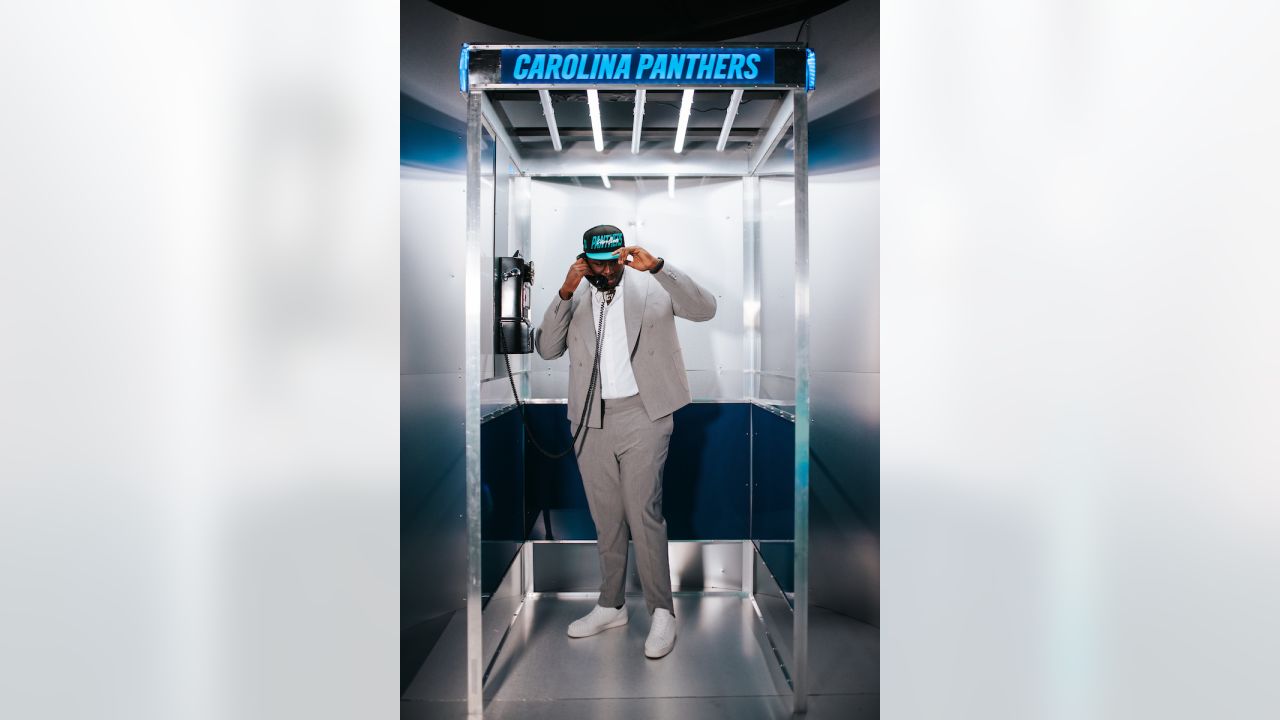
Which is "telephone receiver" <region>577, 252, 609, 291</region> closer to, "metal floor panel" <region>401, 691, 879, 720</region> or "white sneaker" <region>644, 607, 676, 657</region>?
"white sneaker" <region>644, 607, 676, 657</region>

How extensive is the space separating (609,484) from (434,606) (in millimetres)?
866

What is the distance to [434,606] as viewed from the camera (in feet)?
9.07

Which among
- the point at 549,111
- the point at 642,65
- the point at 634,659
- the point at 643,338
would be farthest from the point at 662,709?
the point at 549,111

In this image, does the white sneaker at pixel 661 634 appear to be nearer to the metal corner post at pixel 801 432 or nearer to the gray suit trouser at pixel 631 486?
the gray suit trouser at pixel 631 486

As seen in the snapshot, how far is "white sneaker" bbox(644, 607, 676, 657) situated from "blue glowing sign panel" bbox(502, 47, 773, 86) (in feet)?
6.88

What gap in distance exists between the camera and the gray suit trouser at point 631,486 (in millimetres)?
2852

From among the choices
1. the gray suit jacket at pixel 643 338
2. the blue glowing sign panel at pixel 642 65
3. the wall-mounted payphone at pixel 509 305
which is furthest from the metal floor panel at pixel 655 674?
the blue glowing sign panel at pixel 642 65

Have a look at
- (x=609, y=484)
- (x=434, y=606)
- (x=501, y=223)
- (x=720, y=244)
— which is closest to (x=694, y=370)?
(x=720, y=244)

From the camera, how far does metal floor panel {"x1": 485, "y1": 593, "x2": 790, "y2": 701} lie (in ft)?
8.29

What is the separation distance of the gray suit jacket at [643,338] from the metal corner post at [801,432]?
515 millimetres

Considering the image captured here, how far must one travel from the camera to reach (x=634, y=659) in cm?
277

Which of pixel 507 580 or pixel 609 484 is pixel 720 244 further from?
pixel 507 580

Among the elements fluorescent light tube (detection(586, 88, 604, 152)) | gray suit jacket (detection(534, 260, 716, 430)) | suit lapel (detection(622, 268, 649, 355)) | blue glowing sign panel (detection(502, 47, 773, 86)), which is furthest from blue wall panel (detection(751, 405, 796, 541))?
fluorescent light tube (detection(586, 88, 604, 152))

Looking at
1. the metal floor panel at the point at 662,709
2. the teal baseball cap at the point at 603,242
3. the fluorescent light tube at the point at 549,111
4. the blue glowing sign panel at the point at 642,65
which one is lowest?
the metal floor panel at the point at 662,709
